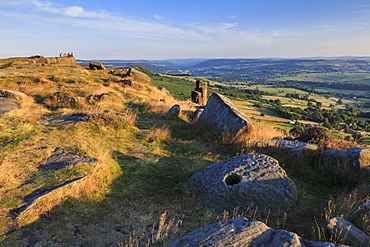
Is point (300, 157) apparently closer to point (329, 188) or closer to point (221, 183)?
point (329, 188)

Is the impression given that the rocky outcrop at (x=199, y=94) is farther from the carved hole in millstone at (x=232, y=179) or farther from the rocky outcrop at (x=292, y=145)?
the carved hole in millstone at (x=232, y=179)

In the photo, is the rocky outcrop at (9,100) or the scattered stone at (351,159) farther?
the rocky outcrop at (9,100)

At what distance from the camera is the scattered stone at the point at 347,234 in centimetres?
417

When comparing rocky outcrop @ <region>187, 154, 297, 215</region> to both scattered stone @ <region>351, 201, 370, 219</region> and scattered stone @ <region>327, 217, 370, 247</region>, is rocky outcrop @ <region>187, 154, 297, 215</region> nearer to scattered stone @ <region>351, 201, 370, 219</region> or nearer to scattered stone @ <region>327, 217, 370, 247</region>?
scattered stone @ <region>351, 201, 370, 219</region>

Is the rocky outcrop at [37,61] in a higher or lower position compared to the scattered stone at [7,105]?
higher

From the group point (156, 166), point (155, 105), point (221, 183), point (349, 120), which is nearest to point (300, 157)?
point (221, 183)

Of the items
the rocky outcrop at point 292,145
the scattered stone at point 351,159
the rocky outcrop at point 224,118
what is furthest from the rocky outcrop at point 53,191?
the scattered stone at point 351,159

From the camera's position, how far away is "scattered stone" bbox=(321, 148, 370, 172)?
8.13 meters

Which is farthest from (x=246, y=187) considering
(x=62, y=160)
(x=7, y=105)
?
(x=7, y=105)

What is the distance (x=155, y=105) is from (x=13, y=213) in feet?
46.3

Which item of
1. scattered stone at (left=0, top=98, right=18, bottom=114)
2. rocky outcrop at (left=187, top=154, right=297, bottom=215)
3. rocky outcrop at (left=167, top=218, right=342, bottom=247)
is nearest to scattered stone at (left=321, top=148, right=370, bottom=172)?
rocky outcrop at (left=187, top=154, right=297, bottom=215)

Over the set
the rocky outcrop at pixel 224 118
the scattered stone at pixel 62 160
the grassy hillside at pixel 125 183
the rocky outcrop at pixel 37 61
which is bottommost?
the grassy hillside at pixel 125 183

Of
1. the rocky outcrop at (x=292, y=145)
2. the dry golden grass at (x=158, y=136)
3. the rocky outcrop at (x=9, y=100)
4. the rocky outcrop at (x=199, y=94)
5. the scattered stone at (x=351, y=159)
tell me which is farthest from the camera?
the rocky outcrop at (x=199, y=94)

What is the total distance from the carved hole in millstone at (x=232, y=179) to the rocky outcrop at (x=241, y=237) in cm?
282
